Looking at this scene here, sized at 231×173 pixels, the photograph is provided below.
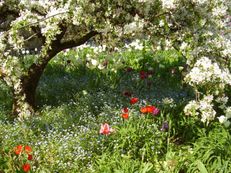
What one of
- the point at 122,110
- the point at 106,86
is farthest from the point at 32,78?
the point at 122,110

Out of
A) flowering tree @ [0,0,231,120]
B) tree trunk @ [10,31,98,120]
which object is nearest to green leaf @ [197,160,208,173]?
flowering tree @ [0,0,231,120]

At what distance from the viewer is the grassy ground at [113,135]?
641cm

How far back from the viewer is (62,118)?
328 inches

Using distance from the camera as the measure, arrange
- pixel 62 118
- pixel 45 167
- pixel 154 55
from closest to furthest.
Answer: pixel 45 167, pixel 62 118, pixel 154 55

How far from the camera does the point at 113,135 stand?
22.9 feet

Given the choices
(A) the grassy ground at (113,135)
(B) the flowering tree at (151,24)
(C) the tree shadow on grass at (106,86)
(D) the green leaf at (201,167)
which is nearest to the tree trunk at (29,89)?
(A) the grassy ground at (113,135)

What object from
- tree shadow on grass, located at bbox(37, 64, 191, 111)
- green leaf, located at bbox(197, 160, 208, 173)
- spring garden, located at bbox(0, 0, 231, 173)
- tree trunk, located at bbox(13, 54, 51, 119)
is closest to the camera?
green leaf, located at bbox(197, 160, 208, 173)

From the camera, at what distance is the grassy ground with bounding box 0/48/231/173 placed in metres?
6.41

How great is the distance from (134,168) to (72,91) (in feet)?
14.4

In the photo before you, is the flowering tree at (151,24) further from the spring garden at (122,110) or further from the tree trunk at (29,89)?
the tree trunk at (29,89)

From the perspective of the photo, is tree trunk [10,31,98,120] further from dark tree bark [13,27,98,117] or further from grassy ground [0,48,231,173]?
grassy ground [0,48,231,173]

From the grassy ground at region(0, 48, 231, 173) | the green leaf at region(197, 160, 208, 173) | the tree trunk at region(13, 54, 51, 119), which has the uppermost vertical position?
the tree trunk at region(13, 54, 51, 119)

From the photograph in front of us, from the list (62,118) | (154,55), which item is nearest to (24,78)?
(62,118)

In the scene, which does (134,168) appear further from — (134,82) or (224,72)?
(134,82)
